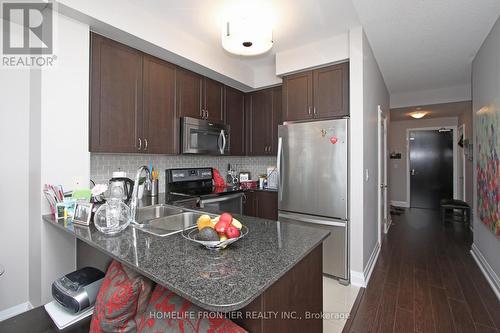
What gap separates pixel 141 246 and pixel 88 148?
4.17ft

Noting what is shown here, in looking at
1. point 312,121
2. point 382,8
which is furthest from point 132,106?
point 382,8

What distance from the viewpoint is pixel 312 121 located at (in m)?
2.87

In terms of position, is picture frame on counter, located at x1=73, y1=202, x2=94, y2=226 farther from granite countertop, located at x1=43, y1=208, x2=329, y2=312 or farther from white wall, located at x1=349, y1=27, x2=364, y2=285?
white wall, located at x1=349, y1=27, x2=364, y2=285

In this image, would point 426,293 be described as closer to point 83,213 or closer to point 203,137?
point 203,137

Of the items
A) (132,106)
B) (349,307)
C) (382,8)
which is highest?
(382,8)

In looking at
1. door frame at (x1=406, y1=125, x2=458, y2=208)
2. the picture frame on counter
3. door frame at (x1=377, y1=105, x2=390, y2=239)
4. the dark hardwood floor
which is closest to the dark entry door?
door frame at (x1=406, y1=125, x2=458, y2=208)

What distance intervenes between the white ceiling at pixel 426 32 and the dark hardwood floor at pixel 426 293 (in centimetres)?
260

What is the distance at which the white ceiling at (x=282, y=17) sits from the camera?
214 cm

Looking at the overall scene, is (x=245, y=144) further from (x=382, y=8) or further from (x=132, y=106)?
(x=382, y=8)

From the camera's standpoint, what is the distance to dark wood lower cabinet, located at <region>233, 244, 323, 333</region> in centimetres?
90

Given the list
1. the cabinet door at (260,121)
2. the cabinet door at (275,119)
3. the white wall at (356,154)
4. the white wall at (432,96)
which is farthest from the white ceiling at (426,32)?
the cabinet door at (260,121)

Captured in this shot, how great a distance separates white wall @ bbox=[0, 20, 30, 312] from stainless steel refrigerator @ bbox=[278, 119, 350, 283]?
242 centimetres

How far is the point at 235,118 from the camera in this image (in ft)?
12.1

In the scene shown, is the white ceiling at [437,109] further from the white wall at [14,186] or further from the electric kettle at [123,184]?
the white wall at [14,186]
